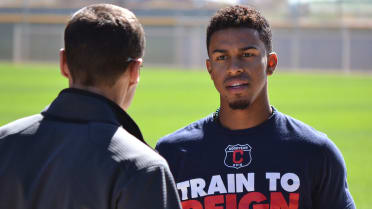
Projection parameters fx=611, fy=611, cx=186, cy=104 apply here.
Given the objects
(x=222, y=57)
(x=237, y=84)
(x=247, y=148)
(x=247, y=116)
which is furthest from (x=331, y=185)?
(x=222, y=57)

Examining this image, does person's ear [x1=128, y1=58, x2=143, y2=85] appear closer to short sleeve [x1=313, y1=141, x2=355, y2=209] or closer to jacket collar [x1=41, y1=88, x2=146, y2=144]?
jacket collar [x1=41, y1=88, x2=146, y2=144]

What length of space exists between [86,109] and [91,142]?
126mm

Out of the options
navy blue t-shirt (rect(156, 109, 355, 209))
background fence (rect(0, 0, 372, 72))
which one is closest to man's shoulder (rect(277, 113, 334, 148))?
navy blue t-shirt (rect(156, 109, 355, 209))

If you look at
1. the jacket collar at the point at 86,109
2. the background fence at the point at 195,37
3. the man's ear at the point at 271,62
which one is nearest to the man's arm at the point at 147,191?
the jacket collar at the point at 86,109

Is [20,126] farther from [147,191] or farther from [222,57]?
[222,57]

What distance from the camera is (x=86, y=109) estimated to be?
1.87m

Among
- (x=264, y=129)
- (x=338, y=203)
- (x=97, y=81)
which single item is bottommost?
(x=338, y=203)

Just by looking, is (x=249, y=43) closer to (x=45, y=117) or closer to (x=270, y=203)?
(x=270, y=203)

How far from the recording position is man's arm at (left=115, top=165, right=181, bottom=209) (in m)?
1.74

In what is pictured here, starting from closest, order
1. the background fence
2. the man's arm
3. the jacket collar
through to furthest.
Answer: the man's arm
the jacket collar
the background fence

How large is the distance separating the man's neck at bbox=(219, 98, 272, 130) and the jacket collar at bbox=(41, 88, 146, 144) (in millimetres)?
1108

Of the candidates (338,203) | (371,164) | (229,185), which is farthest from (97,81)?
(371,164)

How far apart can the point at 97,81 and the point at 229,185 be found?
1.06m

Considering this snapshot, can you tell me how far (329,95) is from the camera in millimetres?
24547
